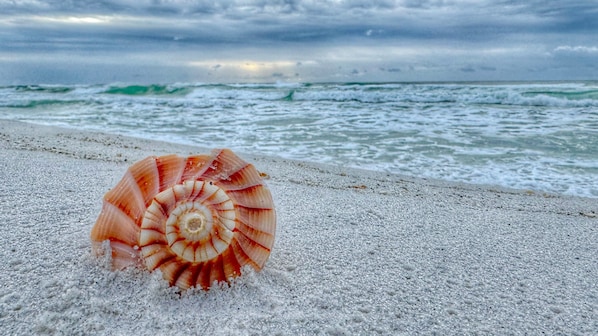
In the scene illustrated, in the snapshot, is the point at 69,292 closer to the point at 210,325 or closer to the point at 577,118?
the point at 210,325

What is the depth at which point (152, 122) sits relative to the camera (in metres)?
10.8

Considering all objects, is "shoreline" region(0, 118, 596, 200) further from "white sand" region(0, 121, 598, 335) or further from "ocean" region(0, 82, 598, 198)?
"white sand" region(0, 121, 598, 335)

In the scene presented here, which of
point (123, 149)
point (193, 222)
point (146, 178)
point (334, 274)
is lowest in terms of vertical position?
point (334, 274)

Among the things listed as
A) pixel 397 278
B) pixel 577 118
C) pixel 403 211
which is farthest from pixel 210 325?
pixel 577 118

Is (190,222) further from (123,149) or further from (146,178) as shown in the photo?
(123,149)

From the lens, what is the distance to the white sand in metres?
1.77

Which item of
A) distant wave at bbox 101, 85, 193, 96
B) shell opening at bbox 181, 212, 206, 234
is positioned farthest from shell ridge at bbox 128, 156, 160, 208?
distant wave at bbox 101, 85, 193, 96

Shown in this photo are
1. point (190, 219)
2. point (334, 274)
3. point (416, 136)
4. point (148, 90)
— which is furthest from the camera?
point (148, 90)

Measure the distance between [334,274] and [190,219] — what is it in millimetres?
842

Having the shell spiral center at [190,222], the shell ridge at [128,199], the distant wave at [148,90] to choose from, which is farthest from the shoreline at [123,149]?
the distant wave at [148,90]

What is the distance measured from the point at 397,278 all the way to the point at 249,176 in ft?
2.87

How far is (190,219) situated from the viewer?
5.49 ft

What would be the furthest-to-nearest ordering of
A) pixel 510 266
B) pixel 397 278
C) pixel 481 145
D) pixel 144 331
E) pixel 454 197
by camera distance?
pixel 481 145, pixel 454 197, pixel 510 266, pixel 397 278, pixel 144 331

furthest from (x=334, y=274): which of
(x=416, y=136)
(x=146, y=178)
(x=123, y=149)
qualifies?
(x=416, y=136)
